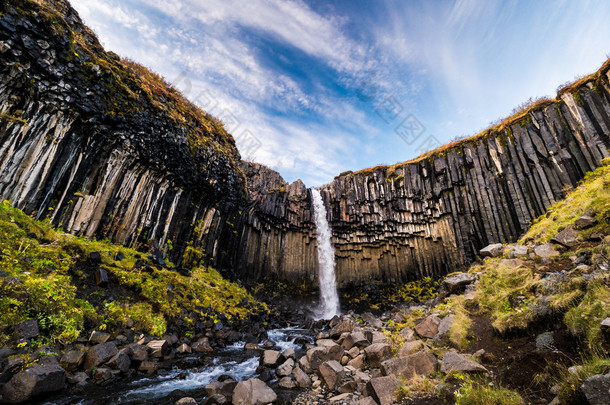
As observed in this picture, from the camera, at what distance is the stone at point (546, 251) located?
7.05 meters

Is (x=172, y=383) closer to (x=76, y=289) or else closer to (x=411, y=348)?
(x=76, y=289)

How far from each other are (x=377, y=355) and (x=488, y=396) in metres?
3.53

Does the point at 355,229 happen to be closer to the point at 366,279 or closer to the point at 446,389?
the point at 366,279

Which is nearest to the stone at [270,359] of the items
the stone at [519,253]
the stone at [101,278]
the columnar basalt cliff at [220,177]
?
the stone at [101,278]

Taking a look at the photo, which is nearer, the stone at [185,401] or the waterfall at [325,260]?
the stone at [185,401]

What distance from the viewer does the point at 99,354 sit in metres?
6.11

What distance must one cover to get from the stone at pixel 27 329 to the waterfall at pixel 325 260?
2029 centimetres

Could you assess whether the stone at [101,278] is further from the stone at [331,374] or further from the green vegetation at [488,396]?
the green vegetation at [488,396]

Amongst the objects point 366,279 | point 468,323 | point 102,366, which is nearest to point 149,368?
point 102,366

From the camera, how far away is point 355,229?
81.9 ft

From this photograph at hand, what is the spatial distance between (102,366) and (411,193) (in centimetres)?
2269

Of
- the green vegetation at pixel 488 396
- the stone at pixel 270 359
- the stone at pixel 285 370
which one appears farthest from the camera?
the stone at pixel 270 359

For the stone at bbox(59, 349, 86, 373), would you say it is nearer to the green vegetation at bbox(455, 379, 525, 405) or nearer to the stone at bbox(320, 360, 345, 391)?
the stone at bbox(320, 360, 345, 391)

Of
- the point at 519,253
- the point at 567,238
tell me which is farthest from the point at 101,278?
the point at 567,238
